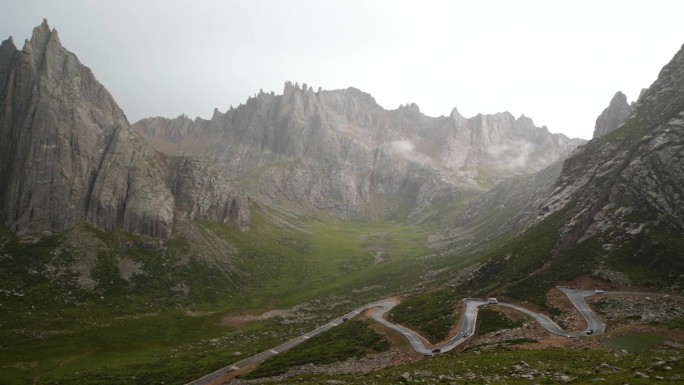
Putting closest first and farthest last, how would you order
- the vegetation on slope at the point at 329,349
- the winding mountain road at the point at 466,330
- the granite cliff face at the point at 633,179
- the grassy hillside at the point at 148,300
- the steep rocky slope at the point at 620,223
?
1. the winding mountain road at the point at 466,330
2. the vegetation on slope at the point at 329,349
3. the grassy hillside at the point at 148,300
4. the steep rocky slope at the point at 620,223
5. the granite cliff face at the point at 633,179

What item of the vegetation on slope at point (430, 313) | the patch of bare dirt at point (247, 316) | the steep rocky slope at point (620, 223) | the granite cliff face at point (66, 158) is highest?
the granite cliff face at point (66, 158)

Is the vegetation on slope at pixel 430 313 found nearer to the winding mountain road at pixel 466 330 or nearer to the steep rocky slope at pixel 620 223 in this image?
the winding mountain road at pixel 466 330

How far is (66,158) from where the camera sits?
148 m

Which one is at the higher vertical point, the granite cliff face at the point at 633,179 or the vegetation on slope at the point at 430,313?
the granite cliff face at the point at 633,179

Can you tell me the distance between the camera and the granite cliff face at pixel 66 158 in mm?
139750

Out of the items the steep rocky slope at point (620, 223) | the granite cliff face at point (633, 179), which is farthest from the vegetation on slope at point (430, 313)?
the granite cliff face at point (633, 179)

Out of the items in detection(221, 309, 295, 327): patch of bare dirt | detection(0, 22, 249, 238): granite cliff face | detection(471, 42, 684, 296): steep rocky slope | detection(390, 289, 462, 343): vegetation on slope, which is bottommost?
detection(221, 309, 295, 327): patch of bare dirt

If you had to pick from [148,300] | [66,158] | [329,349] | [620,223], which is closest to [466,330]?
[329,349]

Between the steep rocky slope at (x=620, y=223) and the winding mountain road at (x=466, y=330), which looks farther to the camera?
the steep rocky slope at (x=620, y=223)

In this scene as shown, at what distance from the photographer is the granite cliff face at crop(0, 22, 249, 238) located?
458ft

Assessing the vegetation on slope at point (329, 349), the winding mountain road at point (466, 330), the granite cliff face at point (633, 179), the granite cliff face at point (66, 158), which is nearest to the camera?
the winding mountain road at point (466, 330)

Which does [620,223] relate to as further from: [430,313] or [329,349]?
[329,349]

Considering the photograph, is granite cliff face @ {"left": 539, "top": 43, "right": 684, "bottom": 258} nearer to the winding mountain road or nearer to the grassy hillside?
the winding mountain road

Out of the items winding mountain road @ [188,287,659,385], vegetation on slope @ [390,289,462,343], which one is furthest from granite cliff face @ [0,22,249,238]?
vegetation on slope @ [390,289,462,343]
